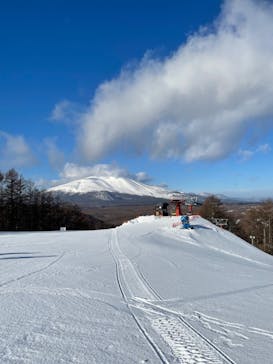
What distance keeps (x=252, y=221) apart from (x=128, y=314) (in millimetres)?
70661

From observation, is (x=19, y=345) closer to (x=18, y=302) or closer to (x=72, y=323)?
(x=72, y=323)

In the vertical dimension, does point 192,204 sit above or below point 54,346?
above

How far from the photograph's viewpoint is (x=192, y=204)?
46.9 meters

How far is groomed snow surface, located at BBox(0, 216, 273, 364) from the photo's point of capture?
18.3 ft

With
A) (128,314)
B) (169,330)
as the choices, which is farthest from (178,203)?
(169,330)

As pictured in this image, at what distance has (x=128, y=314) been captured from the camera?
7.78 m

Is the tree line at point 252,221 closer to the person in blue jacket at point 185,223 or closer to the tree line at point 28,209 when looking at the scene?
the tree line at point 28,209

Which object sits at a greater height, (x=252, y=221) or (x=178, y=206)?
(x=178, y=206)

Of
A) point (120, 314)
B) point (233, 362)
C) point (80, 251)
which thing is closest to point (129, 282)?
point (120, 314)

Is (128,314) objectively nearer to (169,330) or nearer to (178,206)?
(169,330)

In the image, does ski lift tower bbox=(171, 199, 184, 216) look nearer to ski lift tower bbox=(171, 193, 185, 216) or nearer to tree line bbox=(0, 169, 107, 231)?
ski lift tower bbox=(171, 193, 185, 216)

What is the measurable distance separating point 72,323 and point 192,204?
40.7 m

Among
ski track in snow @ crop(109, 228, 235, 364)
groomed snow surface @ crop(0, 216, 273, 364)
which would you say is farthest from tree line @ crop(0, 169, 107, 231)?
ski track in snow @ crop(109, 228, 235, 364)

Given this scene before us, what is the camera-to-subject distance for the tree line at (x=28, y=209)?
59.6 m
